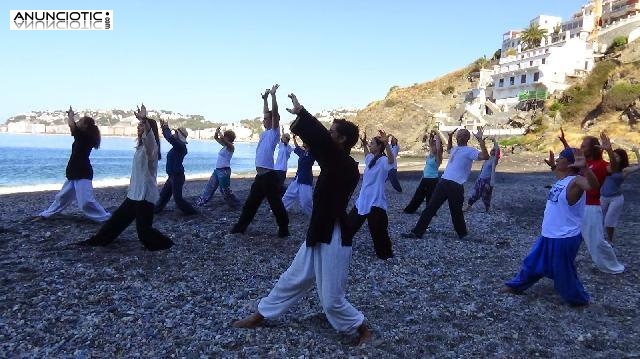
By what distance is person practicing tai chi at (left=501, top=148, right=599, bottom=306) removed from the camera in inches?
229

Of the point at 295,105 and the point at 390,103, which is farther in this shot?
the point at 390,103

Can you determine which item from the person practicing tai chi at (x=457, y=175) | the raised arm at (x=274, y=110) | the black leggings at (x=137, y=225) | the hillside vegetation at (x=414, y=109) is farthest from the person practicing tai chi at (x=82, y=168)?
Result: the hillside vegetation at (x=414, y=109)

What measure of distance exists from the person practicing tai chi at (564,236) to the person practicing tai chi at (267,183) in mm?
4588

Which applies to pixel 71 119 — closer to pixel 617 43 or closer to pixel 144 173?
pixel 144 173

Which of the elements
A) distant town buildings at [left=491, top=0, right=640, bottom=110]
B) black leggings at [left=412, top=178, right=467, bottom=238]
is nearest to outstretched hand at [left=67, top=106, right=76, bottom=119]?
black leggings at [left=412, top=178, right=467, bottom=238]

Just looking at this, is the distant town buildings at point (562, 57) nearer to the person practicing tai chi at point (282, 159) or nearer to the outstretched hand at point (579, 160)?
the person practicing tai chi at point (282, 159)

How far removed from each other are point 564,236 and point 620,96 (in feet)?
150

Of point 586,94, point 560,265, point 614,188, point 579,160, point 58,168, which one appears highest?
point 586,94

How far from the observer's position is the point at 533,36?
Result: 82375 millimetres

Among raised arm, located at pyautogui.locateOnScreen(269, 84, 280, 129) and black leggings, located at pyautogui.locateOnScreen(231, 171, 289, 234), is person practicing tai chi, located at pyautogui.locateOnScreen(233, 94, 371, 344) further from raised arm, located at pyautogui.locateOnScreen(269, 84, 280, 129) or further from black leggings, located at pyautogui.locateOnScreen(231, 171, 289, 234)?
black leggings, located at pyautogui.locateOnScreen(231, 171, 289, 234)

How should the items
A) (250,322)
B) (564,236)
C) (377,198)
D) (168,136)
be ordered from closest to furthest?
(250,322), (564,236), (377,198), (168,136)

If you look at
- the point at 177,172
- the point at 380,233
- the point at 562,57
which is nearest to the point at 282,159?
the point at 177,172

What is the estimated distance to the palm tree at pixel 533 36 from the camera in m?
82.2

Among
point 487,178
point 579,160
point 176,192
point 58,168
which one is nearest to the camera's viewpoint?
point 579,160
